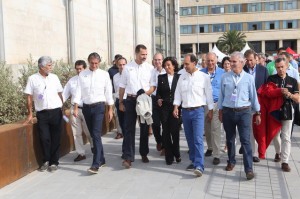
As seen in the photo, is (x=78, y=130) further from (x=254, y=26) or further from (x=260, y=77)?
(x=254, y=26)

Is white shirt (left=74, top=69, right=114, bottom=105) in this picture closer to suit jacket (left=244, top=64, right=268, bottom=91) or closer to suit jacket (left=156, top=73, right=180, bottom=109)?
suit jacket (left=156, top=73, right=180, bottom=109)

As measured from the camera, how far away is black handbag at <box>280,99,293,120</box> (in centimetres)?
651

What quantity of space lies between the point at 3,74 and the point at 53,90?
1077mm

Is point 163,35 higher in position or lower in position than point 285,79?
higher

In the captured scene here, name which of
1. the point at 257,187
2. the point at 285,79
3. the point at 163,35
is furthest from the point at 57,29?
the point at 163,35

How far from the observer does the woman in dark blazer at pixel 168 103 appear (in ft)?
22.8

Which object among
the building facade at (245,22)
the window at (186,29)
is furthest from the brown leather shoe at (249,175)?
the window at (186,29)

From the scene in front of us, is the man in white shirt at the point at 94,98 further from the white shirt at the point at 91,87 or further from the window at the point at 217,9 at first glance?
the window at the point at 217,9

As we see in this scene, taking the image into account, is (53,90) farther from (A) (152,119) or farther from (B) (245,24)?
(B) (245,24)

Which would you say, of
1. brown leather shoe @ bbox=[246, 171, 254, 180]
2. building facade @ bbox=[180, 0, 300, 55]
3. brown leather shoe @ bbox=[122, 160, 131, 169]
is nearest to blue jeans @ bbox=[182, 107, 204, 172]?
brown leather shoe @ bbox=[246, 171, 254, 180]

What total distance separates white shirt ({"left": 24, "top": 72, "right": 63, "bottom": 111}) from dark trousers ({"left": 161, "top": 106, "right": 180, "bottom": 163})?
74.1 inches

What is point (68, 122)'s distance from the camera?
7.82 m

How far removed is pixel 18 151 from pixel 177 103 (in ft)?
A: 8.61

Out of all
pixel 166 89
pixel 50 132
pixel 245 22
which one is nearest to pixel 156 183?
pixel 166 89
